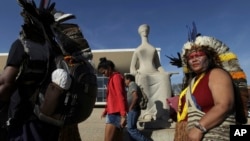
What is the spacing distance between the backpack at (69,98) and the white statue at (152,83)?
634 cm

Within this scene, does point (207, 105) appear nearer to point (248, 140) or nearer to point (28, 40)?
point (248, 140)

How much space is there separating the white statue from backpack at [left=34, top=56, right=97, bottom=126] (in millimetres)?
6337

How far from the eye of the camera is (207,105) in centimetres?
248

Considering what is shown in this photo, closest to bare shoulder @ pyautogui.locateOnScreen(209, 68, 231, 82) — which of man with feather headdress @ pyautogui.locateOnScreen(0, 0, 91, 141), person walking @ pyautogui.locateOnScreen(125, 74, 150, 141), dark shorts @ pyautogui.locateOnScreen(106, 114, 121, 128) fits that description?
man with feather headdress @ pyautogui.locateOnScreen(0, 0, 91, 141)

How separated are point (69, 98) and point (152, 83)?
6.64 m

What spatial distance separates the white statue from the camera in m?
8.67

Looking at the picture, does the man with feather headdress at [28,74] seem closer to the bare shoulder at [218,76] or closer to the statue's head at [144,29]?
the bare shoulder at [218,76]

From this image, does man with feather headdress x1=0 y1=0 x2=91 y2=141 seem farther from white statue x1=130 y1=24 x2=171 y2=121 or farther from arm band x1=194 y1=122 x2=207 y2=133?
white statue x1=130 y1=24 x2=171 y2=121

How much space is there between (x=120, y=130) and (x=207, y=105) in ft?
10.5

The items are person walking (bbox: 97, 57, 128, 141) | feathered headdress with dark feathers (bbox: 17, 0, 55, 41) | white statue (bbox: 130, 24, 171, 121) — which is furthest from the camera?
white statue (bbox: 130, 24, 171, 121)

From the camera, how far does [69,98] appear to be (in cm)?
223

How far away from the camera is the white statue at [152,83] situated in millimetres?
8672

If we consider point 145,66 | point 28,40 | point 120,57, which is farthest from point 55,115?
point 120,57

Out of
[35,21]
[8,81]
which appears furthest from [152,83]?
[8,81]
